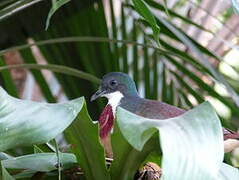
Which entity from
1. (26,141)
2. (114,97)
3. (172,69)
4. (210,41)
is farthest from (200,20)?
(26,141)

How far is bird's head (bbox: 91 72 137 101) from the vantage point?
129 cm

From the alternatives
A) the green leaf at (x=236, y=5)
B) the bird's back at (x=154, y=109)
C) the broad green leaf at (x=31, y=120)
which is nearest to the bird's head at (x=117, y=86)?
the bird's back at (x=154, y=109)

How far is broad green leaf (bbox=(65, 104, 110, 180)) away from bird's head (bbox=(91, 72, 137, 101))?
63 centimetres

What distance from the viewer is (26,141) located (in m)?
0.49

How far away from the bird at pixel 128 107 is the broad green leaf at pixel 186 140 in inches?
12.7

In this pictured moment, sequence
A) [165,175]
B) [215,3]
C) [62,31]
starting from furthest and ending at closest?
[215,3], [62,31], [165,175]

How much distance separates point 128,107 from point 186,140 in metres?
0.71

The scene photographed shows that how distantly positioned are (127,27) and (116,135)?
3.59 ft

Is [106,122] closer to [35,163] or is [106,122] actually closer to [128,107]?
[128,107]

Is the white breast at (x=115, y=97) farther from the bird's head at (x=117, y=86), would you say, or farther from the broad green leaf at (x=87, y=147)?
the broad green leaf at (x=87, y=147)

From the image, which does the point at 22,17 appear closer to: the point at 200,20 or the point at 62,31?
the point at 62,31

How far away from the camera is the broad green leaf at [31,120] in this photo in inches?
19.3

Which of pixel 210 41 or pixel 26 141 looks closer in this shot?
pixel 26 141

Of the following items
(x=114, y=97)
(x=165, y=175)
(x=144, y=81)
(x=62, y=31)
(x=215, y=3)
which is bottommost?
(x=165, y=175)
